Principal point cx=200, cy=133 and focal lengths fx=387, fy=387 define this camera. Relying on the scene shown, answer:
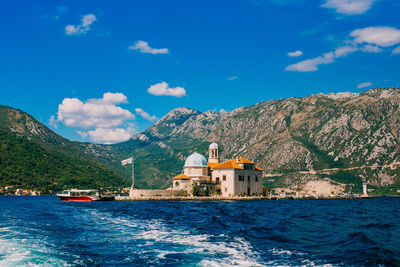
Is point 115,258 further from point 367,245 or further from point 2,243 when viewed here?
point 367,245

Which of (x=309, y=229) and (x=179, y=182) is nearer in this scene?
(x=309, y=229)

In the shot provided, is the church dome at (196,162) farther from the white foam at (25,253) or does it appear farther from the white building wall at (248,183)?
the white foam at (25,253)

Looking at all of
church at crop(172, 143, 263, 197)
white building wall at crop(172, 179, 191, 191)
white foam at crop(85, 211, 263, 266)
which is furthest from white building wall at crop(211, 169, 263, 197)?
white foam at crop(85, 211, 263, 266)

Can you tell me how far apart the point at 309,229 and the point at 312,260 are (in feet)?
58.5

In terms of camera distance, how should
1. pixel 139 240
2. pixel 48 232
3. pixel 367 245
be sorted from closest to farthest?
pixel 367 245 → pixel 139 240 → pixel 48 232

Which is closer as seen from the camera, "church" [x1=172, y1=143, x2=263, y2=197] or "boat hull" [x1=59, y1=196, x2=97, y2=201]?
"boat hull" [x1=59, y1=196, x2=97, y2=201]

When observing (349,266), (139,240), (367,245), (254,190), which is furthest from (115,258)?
(254,190)

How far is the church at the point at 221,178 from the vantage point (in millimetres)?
132750

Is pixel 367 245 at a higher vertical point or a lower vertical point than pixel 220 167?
lower

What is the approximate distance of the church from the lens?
13275 cm

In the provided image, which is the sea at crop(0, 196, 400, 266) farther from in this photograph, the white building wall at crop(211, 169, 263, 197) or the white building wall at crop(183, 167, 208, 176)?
the white building wall at crop(183, 167, 208, 176)

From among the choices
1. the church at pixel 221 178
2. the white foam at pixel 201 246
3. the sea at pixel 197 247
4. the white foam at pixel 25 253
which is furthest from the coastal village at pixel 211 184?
the white foam at pixel 25 253

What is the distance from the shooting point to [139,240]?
33.4m

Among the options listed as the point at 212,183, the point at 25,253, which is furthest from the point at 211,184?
the point at 25,253
